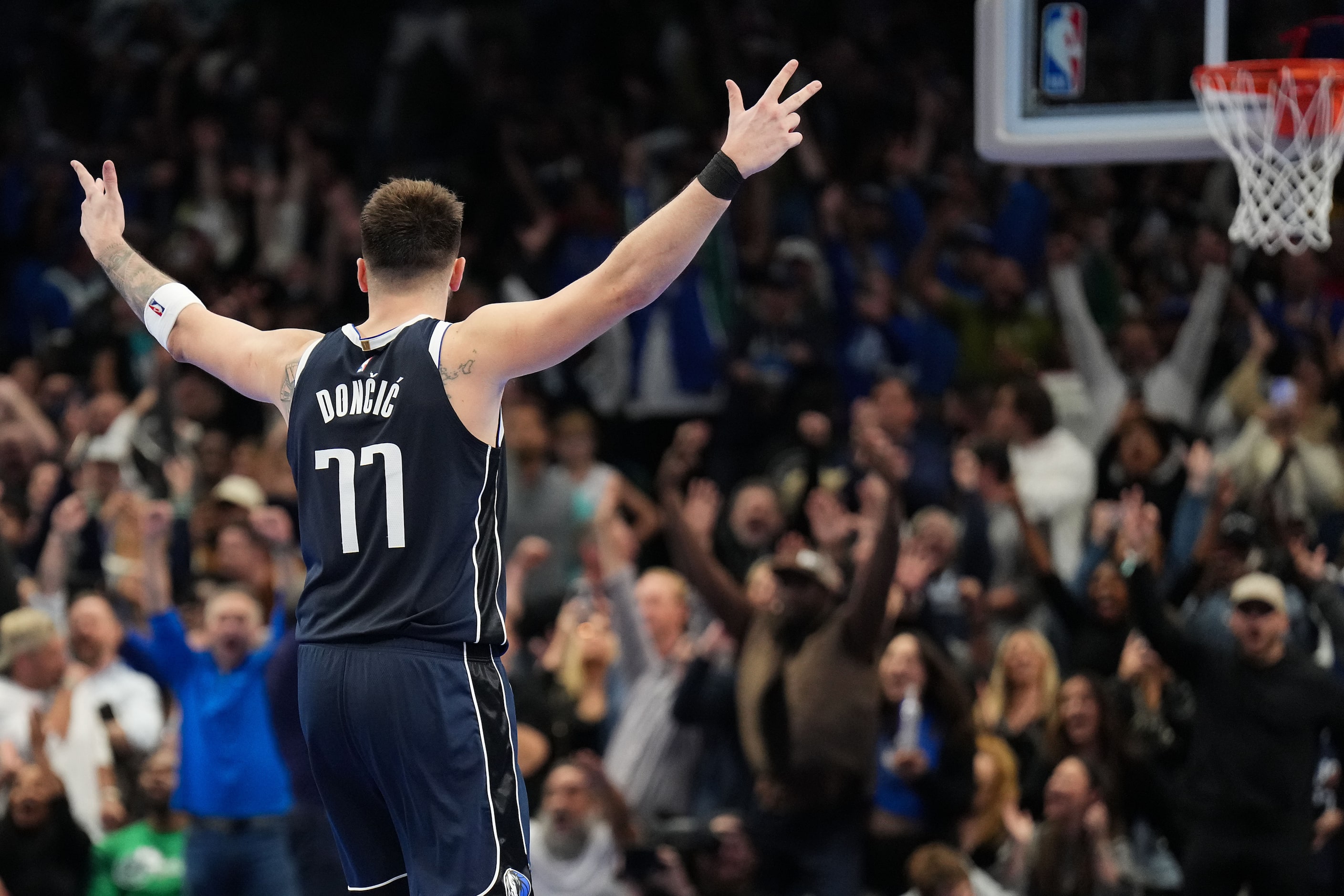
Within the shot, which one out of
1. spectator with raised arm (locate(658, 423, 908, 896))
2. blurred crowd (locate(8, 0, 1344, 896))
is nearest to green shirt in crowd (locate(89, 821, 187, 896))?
blurred crowd (locate(8, 0, 1344, 896))

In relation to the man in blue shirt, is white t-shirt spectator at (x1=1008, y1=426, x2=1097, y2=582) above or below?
above

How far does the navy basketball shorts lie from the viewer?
4520 mm

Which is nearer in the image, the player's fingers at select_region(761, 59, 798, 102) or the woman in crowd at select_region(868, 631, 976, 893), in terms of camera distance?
the player's fingers at select_region(761, 59, 798, 102)

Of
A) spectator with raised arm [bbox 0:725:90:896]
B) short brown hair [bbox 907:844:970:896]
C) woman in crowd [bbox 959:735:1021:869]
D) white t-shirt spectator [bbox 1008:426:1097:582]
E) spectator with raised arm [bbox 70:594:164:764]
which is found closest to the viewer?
short brown hair [bbox 907:844:970:896]

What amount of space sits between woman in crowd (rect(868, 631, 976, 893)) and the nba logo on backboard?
3021mm

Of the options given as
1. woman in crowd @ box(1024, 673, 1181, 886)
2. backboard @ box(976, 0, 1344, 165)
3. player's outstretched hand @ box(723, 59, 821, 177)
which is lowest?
woman in crowd @ box(1024, 673, 1181, 886)

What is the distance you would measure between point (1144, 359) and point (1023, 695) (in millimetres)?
3216

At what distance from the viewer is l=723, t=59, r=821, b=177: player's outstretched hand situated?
14.8 ft

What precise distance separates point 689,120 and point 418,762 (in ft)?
39.8

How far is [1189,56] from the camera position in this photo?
9344mm

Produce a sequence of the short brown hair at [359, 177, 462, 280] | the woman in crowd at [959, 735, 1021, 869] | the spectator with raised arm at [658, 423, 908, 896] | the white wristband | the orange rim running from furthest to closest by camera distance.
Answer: the woman in crowd at [959, 735, 1021, 869]
the spectator with raised arm at [658, 423, 908, 896]
the orange rim
the white wristband
the short brown hair at [359, 177, 462, 280]

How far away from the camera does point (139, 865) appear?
32.1ft

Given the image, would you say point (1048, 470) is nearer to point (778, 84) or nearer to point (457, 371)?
point (778, 84)

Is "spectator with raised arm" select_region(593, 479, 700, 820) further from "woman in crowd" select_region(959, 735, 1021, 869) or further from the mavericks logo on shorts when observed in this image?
the mavericks logo on shorts
